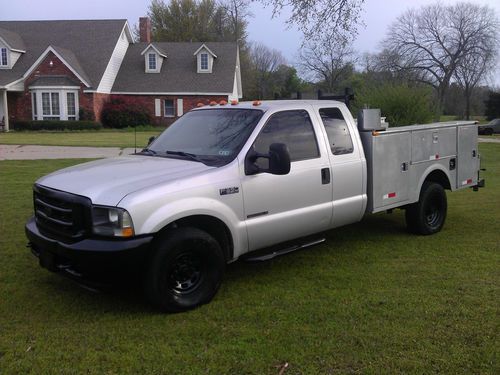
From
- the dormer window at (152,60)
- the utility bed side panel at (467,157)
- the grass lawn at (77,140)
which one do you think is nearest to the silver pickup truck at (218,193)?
the utility bed side panel at (467,157)

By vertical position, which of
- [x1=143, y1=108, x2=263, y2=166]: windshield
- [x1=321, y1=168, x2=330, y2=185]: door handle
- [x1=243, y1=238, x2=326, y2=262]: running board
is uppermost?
[x1=143, y1=108, x2=263, y2=166]: windshield

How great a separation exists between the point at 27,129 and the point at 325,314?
3457cm

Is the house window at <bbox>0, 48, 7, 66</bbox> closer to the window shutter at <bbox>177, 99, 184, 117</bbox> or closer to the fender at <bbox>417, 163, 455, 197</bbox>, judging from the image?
the window shutter at <bbox>177, 99, 184, 117</bbox>

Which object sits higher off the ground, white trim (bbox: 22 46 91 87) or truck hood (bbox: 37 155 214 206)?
white trim (bbox: 22 46 91 87)

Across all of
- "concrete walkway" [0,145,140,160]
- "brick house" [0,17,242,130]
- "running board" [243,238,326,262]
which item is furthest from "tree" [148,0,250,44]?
"running board" [243,238,326,262]

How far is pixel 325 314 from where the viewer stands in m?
4.45

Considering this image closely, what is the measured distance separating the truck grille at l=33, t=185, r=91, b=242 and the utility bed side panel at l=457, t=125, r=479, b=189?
18.0 ft

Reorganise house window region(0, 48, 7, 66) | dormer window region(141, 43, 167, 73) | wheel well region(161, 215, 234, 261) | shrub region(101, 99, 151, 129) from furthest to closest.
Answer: dormer window region(141, 43, 167, 73) < shrub region(101, 99, 151, 129) < house window region(0, 48, 7, 66) < wheel well region(161, 215, 234, 261)

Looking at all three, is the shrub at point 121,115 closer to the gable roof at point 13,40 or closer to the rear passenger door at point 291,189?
the gable roof at point 13,40

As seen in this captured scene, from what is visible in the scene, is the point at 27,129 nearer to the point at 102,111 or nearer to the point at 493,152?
the point at 102,111

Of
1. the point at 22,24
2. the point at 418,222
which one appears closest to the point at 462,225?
the point at 418,222

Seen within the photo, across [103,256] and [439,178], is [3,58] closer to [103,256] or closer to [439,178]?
[439,178]

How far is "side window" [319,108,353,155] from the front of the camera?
5789mm

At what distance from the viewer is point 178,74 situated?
40.6 m
